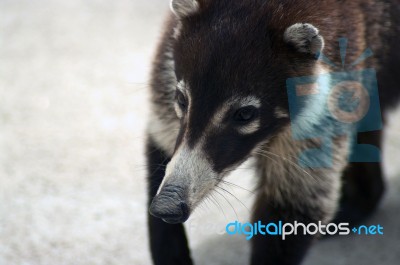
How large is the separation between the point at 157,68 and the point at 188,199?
659 millimetres

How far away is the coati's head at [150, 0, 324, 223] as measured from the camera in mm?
2148

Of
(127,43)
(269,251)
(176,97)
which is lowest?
(127,43)

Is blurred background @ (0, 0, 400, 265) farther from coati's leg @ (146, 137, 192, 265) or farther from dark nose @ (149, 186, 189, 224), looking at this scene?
dark nose @ (149, 186, 189, 224)

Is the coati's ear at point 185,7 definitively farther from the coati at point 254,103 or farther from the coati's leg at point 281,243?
the coati's leg at point 281,243

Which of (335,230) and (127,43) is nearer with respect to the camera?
(335,230)

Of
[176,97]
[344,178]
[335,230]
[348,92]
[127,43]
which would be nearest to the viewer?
[176,97]

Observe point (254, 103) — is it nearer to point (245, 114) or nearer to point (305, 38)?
point (245, 114)

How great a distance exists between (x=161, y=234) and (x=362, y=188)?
114 cm

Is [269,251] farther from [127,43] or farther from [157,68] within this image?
[127,43]

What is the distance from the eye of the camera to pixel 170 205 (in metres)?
2.04

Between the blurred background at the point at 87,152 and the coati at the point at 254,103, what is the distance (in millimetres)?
178

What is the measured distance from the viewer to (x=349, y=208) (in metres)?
3.19

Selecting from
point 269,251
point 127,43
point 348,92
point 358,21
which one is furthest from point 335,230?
point 127,43

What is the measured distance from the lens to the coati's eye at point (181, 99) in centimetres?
226
